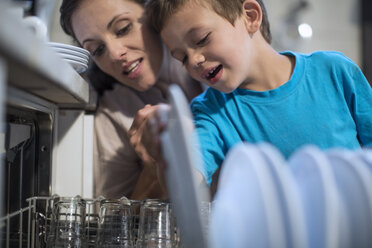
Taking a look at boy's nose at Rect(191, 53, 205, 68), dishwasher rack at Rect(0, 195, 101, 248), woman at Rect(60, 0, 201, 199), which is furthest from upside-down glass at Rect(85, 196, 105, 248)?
boy's nose at Rect(191, 53, 205, 68)

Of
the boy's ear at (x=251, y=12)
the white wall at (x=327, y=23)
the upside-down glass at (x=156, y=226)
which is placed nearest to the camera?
the upside-down glass at (x=156, y=226)

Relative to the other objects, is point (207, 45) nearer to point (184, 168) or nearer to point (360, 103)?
point (360, 103)

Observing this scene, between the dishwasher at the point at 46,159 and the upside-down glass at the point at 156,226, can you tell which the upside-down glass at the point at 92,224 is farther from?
the upside-down glass at the point at 156,226

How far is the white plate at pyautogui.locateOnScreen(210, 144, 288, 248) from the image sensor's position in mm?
417

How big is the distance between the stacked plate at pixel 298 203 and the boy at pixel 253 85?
541 mm

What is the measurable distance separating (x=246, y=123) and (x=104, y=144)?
1.48ft

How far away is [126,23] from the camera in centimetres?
116

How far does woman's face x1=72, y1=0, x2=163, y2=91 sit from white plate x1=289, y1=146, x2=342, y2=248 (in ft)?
2.63

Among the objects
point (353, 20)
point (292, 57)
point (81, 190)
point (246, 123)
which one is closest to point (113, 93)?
point (81, 190)

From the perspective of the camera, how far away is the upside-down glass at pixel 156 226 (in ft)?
2.61

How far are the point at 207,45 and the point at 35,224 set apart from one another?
60 centimetres

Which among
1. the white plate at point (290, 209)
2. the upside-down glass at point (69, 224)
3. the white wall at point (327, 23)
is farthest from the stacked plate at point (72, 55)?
the white wall at point (327, 23)

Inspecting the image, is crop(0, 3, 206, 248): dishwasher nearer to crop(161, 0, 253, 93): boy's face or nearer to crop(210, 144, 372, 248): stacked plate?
crop(210, 144, 372, 248): stacked plate

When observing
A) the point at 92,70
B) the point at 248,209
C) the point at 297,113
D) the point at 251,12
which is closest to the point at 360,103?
the point at 297,113
